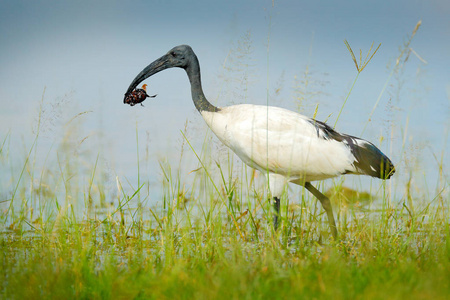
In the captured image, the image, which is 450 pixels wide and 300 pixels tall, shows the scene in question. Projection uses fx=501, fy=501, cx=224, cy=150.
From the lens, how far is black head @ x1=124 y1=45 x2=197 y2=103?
5.89 metres

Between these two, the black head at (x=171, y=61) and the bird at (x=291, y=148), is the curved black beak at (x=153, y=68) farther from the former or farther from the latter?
the bird at (x=291, y=148)

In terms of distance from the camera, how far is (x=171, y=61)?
5.97 metres

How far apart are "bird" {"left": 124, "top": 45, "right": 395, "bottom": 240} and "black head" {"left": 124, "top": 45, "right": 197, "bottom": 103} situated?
905mm

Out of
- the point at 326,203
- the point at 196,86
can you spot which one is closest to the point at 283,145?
the point at 326,203

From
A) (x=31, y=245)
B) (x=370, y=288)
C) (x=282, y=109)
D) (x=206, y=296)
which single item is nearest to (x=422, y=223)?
(x=282, y=109)

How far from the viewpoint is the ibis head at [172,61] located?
19.3 feet

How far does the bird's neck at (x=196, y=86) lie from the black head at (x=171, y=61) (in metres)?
0.07

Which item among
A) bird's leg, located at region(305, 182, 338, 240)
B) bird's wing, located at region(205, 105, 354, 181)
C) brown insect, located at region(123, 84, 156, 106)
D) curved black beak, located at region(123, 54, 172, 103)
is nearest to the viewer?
bird's wing, located at region(205, 105, 354, 181)

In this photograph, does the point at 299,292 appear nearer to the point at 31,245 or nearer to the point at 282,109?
the point at 282,109

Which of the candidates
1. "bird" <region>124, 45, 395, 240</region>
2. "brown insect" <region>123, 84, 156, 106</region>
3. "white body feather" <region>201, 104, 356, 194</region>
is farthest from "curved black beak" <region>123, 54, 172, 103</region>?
"white body feather" <region>201, 104, 356, 194</region>

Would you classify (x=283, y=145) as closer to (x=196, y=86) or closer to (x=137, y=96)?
(x=196, y=86)

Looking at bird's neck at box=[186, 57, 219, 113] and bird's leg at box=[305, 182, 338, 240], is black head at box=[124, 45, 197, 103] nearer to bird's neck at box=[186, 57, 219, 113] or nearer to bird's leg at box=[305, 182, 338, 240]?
bird's neck at box=[186, 57, 219, 113]

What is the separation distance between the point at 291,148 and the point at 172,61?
74.2 inches

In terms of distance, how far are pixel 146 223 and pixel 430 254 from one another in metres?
3.22
